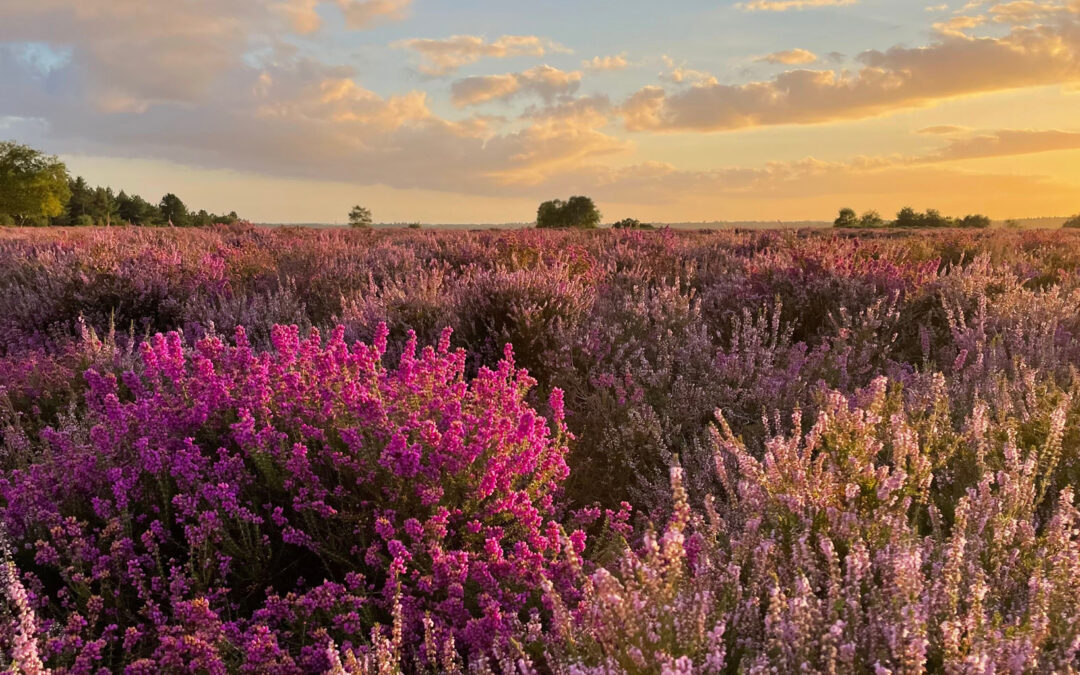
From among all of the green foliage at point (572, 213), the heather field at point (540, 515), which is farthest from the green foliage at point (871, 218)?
the heather field at point (540, 515)

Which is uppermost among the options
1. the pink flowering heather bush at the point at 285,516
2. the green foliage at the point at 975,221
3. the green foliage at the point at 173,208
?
the green foliage at the point at 173,208

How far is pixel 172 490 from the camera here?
3.10 meters

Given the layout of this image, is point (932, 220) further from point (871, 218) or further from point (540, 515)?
point (540, 515)

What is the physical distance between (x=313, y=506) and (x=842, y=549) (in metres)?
1.76

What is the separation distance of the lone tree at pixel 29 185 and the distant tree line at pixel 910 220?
2717 inches

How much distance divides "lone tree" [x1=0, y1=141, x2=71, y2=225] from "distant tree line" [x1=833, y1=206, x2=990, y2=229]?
69016 mm

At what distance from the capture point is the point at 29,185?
236 feet

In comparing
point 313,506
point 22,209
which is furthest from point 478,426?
point 22,209

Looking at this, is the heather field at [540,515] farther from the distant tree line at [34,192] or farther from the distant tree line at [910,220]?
the distant tree line at [34,192]

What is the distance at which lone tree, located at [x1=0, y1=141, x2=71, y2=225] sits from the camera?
7112cm

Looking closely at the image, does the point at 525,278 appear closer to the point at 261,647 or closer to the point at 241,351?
the point at 241,351

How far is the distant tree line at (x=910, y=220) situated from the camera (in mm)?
36016

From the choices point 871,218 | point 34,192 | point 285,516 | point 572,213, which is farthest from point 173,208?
point 285,516

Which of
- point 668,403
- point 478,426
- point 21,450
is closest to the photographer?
point 478,426
